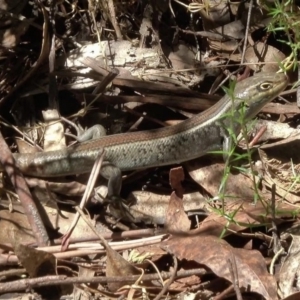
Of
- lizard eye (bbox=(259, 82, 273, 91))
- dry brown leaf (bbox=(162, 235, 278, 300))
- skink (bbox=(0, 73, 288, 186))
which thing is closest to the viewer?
dry brown leaf (bbox=(162, 235, 278, 300))

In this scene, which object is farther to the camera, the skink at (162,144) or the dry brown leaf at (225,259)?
the skink at (162,144)

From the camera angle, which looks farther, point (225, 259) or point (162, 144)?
point (162, 144)

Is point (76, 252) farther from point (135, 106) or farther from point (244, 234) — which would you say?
point (135, 106)

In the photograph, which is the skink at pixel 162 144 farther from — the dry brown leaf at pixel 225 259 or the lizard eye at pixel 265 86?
the dry brown leaf at pixel 225 259

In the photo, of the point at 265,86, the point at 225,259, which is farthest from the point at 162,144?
the point at 225,259

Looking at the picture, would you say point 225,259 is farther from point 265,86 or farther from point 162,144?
point 265,86

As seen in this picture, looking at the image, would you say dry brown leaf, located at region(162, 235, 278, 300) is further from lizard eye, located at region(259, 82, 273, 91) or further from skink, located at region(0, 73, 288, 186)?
lizard eye, located at region(259, 82, 273, 91)

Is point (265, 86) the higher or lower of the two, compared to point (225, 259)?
higher

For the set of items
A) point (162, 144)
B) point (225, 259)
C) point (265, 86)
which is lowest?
point (225, 259)

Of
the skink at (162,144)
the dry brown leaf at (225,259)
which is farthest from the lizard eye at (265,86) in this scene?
the dry brown leaf at (225,259)

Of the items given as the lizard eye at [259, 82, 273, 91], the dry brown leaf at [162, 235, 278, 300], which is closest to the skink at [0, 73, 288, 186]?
the lizard eye at [259, 82, 273, 91]
